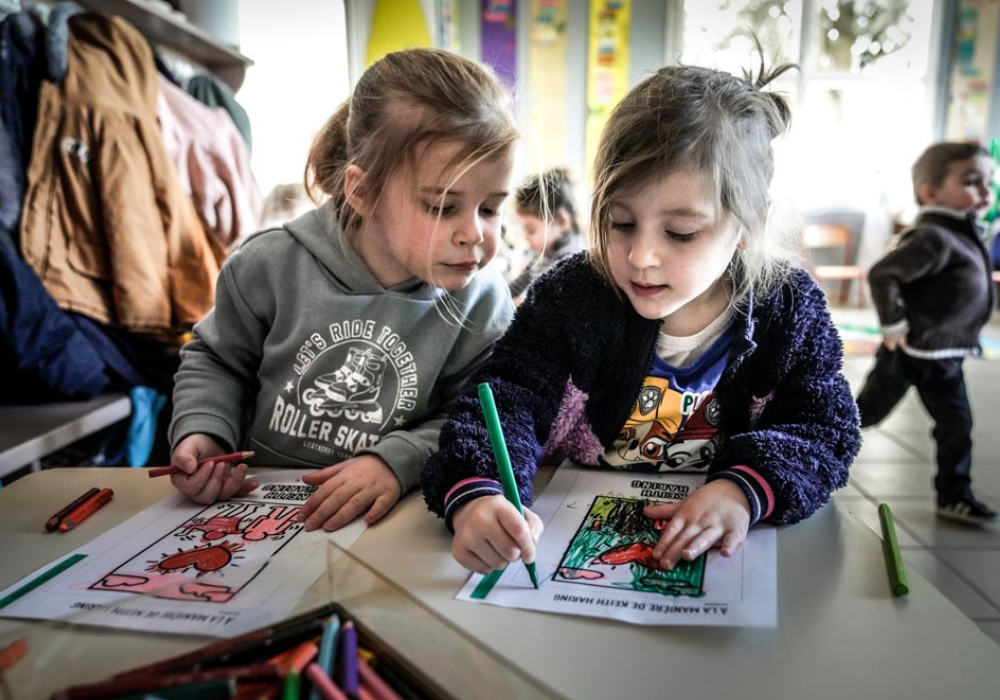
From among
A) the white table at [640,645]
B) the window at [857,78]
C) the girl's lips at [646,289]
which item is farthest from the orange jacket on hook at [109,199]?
the window at [857,78]

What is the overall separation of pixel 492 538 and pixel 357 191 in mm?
490

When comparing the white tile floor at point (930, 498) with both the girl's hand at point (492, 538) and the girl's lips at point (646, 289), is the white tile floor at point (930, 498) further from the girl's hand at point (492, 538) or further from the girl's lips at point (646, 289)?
the girl's hand at point (492, 538)

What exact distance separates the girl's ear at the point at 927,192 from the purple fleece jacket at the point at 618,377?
1575 mm

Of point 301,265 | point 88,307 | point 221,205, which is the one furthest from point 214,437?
point 221,205

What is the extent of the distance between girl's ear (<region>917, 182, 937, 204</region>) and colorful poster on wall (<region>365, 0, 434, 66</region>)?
1605 millimetres

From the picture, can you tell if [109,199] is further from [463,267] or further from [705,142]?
[705,142]

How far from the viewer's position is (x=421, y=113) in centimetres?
81

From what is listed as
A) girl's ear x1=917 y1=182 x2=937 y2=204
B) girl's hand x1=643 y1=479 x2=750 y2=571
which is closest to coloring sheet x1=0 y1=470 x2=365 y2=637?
girl's hand x1=643 y1=479 x2=750 y2=571

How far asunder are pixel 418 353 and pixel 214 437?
0.24 metres

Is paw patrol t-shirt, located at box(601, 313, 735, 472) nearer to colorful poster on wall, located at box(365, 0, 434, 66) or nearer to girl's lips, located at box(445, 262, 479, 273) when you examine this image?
girl's lips, located at box(445, 262, 479, 273)

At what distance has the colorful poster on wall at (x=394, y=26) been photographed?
2.62 metres

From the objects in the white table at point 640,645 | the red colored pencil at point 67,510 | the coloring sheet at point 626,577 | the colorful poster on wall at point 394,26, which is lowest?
the red colored pencil at point 67,510

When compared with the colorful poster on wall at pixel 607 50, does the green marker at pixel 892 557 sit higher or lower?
lower

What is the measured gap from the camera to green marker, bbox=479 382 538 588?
0.52m
